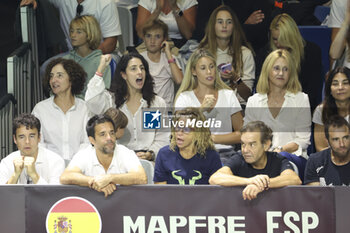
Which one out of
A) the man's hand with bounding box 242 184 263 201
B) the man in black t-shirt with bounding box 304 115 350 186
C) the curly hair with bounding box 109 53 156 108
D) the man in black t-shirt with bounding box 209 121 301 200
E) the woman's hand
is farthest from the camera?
the curly hair with bounding box 109 53 156 108

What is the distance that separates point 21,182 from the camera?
17.5 ft

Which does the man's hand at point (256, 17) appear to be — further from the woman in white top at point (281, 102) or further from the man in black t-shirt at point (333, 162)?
the man in black t-shirt at point (333, 162)

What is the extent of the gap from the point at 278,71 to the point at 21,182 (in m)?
2.11

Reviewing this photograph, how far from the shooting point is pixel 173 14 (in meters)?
6.62

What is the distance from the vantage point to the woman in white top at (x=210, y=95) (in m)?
5.96

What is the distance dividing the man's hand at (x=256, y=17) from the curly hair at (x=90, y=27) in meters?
1.25

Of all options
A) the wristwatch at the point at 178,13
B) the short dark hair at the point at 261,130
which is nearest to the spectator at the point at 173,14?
the wristwatch at the point at 178,13

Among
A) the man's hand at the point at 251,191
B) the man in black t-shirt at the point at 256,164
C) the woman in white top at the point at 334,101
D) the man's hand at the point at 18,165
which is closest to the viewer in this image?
the man's hand at the point at 251,191

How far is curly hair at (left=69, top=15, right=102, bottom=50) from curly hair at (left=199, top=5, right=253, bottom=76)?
2.87 feet

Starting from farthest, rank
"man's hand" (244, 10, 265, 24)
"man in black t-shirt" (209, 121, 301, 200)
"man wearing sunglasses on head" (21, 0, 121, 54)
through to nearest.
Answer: "man wearing sunglasses on head" (21, 0, 121, 54)
"man's hand" (244, 10, 265, 24)
"man in black t-shirt" (209, 121, 301, 200)

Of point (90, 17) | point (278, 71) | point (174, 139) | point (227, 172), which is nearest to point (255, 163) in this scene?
point (227, 172)

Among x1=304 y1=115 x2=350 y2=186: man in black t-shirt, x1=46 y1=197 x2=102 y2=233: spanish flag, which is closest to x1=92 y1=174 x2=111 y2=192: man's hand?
x1=46 y1=197 x2=102 y2=233: spanish flag

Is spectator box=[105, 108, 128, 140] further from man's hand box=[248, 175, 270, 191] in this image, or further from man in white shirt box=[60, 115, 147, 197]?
man's hand box=[248, 175, 270, 191]

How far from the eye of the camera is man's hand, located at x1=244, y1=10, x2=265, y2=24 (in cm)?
651
